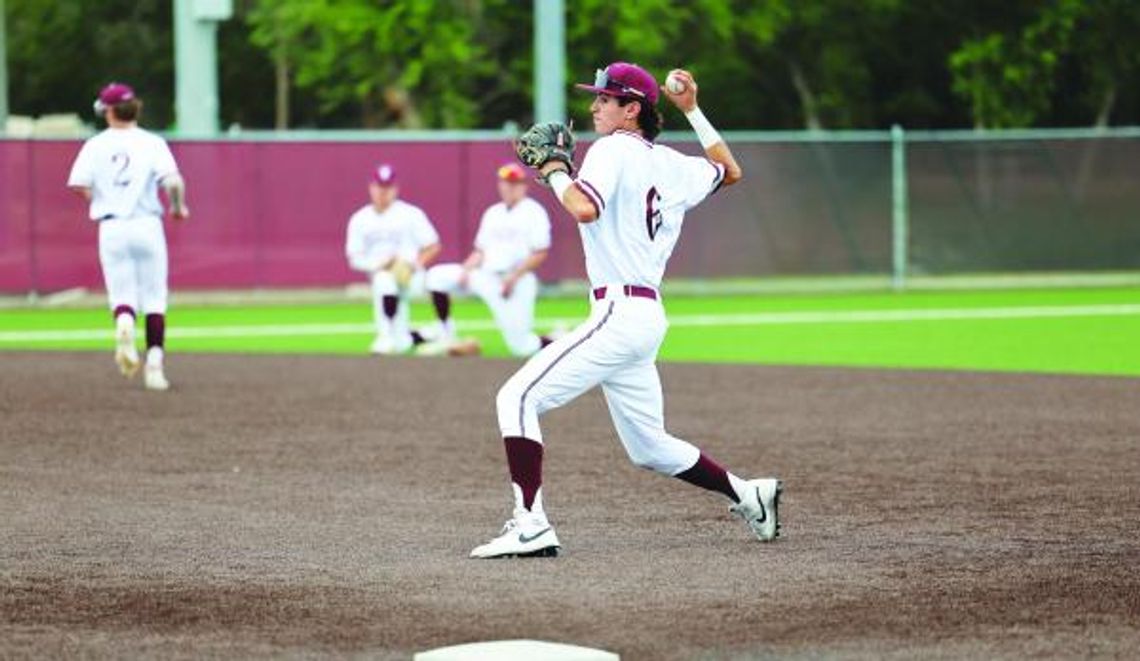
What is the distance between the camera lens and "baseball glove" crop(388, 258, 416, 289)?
900 inches

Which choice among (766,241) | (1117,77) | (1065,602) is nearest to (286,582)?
(1065,602)

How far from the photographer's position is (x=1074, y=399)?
56.7 ft

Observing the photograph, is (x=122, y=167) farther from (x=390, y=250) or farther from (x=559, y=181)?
(x=559, y=181)

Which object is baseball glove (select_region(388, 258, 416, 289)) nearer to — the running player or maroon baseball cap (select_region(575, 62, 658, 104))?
the running player

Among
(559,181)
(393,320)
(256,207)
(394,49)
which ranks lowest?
(393,320)

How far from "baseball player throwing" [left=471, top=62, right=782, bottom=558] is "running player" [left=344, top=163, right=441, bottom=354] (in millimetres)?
12536

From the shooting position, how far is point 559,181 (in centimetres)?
976

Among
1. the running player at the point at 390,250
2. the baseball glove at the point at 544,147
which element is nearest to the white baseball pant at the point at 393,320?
the running player at the point at 390,250

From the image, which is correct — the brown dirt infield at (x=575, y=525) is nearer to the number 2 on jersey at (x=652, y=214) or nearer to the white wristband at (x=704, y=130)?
the number 2 on jersey at (x=652, y=214)

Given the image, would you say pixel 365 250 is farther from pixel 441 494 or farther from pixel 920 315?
pixel 441 494

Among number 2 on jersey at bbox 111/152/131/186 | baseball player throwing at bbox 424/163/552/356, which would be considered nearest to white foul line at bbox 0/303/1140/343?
baseball player throwing at bbox 424/163/552/356

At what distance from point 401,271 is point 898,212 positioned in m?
11.6

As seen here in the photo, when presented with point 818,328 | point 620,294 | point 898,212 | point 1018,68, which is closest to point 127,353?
point 620,294

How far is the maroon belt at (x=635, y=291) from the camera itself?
10164 millimetres
